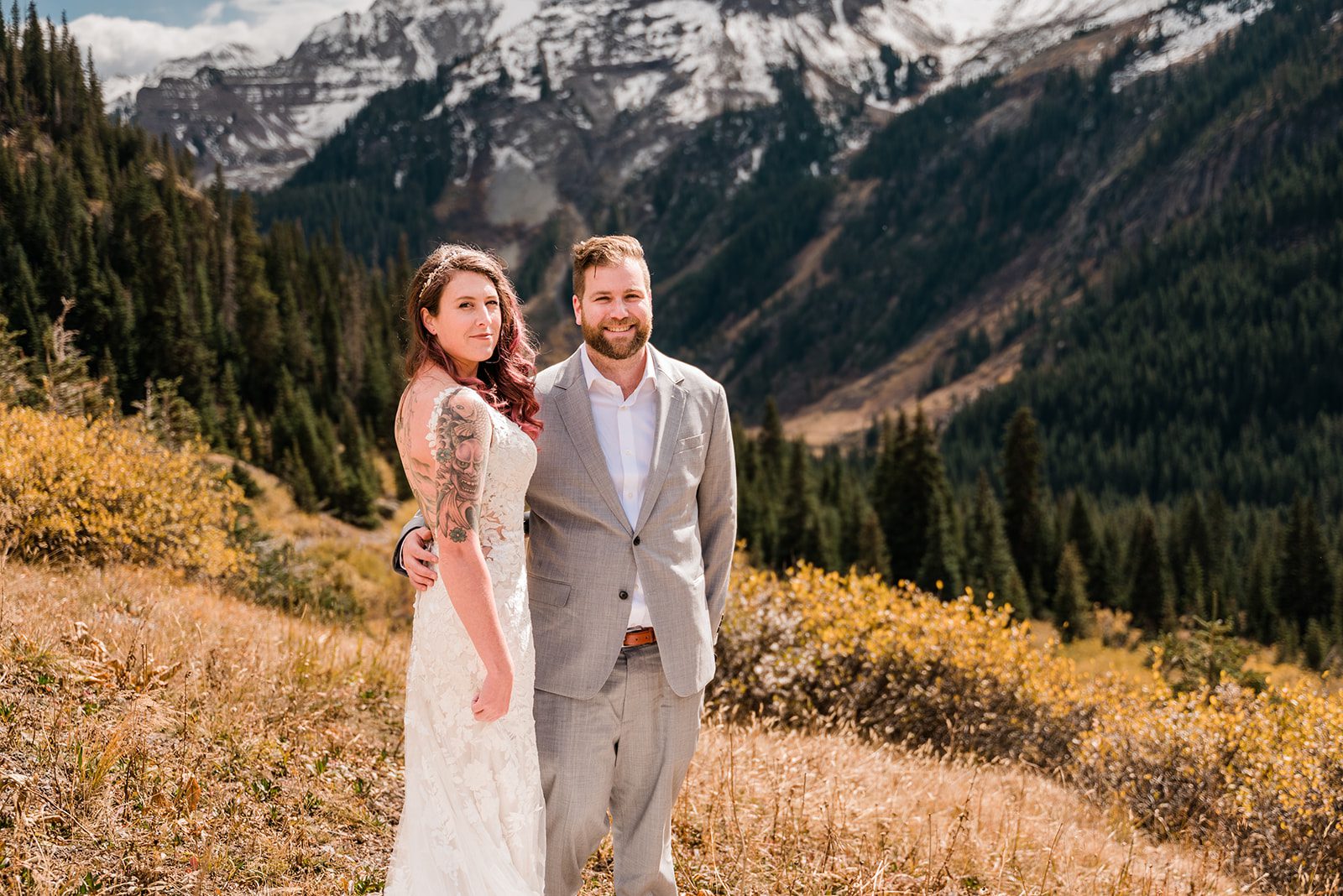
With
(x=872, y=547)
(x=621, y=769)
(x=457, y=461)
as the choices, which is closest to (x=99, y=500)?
(x=621, y=769)

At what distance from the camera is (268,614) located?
42.9ft

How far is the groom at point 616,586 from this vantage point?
4.80 meters

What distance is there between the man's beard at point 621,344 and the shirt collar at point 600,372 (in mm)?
110

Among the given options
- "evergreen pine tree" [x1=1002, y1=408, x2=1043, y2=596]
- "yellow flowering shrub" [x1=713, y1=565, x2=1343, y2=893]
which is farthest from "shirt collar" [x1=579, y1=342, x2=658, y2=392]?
"evergreen pine tree" [x1=1002, y1=408, x2=1043, y2=596]

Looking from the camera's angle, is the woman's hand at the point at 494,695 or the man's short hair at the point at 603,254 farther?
the man's short hair at the point at 603,254

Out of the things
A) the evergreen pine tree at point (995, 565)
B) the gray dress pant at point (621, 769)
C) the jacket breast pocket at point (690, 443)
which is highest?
the jacket breast pocket at point (690, 443)

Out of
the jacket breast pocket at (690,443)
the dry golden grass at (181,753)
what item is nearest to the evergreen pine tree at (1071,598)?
the dry golden grass at (181,753)

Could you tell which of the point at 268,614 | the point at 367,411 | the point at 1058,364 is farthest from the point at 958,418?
the point at 268,614

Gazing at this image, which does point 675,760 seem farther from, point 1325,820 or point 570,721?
point 1325,820

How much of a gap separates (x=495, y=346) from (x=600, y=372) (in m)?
0.66

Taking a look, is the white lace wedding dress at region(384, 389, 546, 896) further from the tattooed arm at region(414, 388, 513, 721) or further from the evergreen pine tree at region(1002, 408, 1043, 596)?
the evergreen pine tree at region(1002, 408, 1043, 596)

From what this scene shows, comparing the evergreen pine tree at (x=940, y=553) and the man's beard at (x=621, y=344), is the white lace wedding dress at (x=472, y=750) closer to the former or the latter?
the man's beard at (x=621, y=344)

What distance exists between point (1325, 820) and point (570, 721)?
12.6 metres

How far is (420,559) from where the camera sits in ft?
14.2
